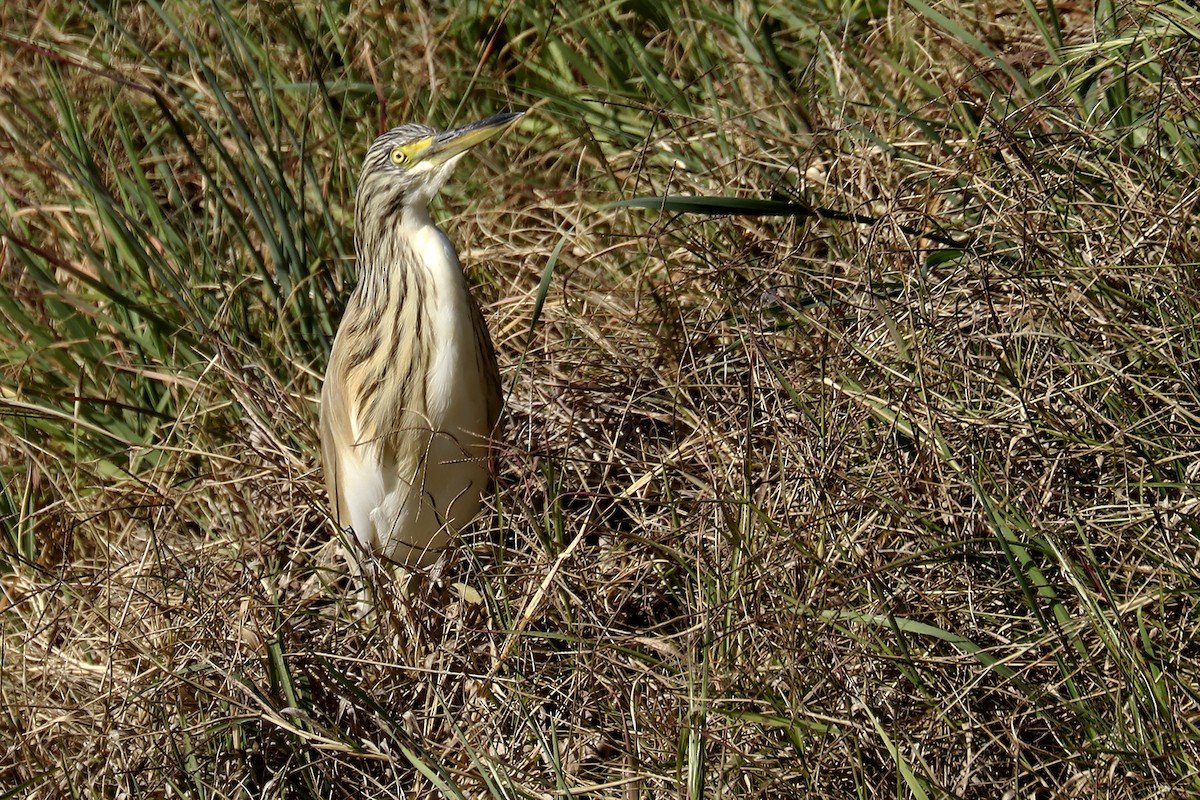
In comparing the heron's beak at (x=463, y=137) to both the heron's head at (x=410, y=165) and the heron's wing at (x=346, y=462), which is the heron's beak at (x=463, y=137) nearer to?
the heron's head at (x=410, y=165)

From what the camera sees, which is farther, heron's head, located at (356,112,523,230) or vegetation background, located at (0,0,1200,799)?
heron's head, located at (356,112,523,230)

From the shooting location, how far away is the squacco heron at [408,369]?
112 inches

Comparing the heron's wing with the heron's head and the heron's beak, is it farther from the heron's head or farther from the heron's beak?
the heron's beak

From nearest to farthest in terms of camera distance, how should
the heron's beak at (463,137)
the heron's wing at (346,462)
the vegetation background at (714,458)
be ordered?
the vegetation background at (714,458)
the heron's beak at (463,137)
the heron's wing at (346,462)

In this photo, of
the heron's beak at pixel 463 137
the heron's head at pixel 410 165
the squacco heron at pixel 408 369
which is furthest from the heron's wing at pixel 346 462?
the heron's beak at pixel 463 137

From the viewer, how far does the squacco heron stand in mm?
2852

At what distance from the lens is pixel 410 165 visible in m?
2.89

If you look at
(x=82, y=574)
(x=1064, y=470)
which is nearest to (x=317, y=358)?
(x=82, y=574)

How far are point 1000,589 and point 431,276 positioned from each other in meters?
1.21

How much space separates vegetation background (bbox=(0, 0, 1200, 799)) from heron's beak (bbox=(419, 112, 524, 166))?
0.32m

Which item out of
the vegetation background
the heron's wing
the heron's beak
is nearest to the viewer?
the vegetation background

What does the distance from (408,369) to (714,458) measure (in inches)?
25.1

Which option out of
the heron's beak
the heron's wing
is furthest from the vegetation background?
the heron's beak

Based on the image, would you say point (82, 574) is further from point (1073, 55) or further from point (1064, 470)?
point (1073, 55)
